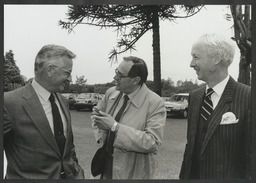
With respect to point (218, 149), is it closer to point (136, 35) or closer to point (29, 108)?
point (136, 35)

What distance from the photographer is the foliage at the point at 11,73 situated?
237 centimetres

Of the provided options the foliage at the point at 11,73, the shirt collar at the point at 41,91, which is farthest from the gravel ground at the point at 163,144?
the foliage at the point at 11,73

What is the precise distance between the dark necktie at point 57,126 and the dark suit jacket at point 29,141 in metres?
0.04

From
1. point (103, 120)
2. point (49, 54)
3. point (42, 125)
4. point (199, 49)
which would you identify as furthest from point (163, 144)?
point (49, 54)

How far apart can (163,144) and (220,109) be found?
0.53 metres

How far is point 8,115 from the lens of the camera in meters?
1.93

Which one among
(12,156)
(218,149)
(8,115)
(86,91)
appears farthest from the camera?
(86,91)

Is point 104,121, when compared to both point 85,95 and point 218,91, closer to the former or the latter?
point 85,95

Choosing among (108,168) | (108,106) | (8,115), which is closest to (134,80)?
(108,106)

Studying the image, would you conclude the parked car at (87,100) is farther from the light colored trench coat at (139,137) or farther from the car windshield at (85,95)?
the light colored trench coat at (139,137)

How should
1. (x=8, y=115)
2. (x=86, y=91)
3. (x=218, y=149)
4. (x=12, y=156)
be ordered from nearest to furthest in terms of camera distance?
1. (x=8, y=115)
2. (x=12, y=156)
3. (x=218, y=149)
4. (x=86, y=91)

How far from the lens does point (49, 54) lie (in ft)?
7.22

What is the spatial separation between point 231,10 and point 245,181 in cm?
139

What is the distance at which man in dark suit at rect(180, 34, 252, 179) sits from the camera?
2.21 m
